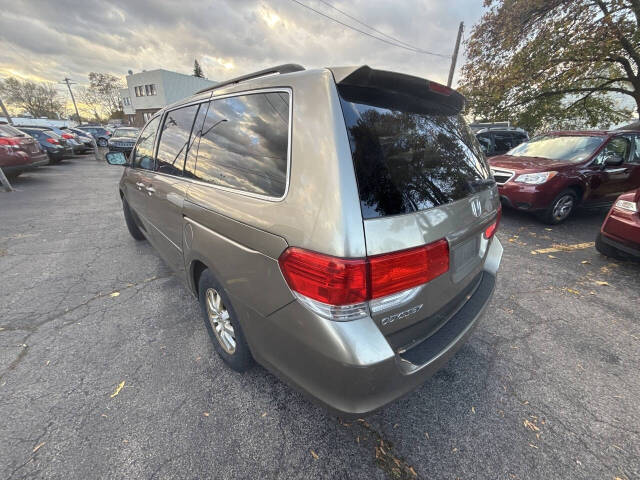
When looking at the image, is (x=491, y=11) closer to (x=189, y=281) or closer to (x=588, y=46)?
(x=588, y=46)

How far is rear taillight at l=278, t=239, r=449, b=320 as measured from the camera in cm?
110

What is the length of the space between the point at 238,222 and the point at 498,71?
13.7m

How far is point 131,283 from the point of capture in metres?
3.20

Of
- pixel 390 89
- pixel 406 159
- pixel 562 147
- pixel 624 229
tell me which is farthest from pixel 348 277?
pixel 562 147

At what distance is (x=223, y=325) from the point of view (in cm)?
203

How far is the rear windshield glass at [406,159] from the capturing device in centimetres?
118

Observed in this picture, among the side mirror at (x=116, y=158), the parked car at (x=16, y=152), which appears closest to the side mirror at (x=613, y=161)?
the side mirror at (x=116, y=158)

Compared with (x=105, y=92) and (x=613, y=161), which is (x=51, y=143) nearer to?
(x=613, y=161)

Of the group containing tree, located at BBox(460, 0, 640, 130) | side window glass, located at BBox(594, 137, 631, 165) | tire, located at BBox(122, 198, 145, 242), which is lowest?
tire, located at BBox(122, 198, 145, 242)

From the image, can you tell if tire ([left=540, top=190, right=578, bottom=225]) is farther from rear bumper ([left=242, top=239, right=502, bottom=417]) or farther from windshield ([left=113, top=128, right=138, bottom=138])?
windshield ([left=113, top=128, right=138, bottom=138])

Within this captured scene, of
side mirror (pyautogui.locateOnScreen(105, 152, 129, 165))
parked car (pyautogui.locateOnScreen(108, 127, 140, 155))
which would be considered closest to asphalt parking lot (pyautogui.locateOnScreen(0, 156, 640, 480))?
side mirror (pyautogui.locateOnScreen(105, 152, 129, 165))

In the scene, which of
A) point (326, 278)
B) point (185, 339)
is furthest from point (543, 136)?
point (185, 339)

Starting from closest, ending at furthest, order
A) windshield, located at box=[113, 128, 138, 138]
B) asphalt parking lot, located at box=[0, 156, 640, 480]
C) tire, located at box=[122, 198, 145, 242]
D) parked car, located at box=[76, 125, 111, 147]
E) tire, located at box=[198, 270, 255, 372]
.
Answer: asphalt parking lot, located at box=[0, 156, 640, 480]
tire, located at box=[198, 270, 255, 372]
tire, located at box=[122, 198, 145, 242]
windshield, located at box=[113, 128, 138, 138]
parked car, located at box=[76, 125, 111, 147]

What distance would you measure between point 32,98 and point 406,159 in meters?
80.1
